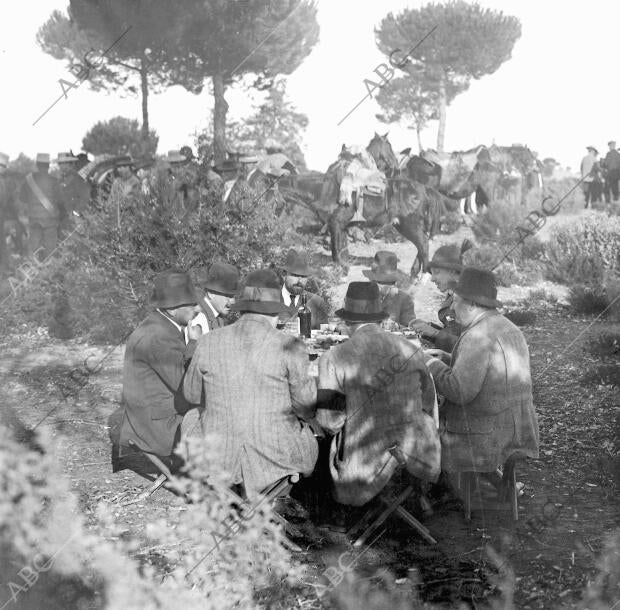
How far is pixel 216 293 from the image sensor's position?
20.1ft

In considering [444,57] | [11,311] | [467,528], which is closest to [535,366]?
[467,528]

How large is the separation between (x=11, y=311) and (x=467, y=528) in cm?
898

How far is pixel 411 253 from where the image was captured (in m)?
17.5

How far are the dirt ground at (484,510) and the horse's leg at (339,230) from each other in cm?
692

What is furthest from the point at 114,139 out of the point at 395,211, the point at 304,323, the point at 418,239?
the point at 304,323

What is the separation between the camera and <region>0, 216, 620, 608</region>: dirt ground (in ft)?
12.6

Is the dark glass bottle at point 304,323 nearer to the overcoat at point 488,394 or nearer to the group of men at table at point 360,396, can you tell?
the group of men at table at point 360,396

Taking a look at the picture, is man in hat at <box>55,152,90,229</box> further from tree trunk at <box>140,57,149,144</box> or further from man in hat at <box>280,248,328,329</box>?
tree trunk at <box>140,57,149,144</box>

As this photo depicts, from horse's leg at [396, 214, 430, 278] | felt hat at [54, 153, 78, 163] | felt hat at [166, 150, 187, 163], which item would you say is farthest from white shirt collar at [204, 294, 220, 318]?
felt hat at [54, 153, 78, 163]

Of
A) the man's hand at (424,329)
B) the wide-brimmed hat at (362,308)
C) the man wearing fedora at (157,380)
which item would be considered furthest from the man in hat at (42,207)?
the wide-brimmed hat at (362,308)

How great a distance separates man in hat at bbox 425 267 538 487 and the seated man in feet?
0.82

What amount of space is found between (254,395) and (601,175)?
21414 millimetres

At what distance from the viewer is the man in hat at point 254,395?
3986mm

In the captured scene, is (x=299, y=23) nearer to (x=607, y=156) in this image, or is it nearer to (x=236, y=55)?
(x=236, y=55)
